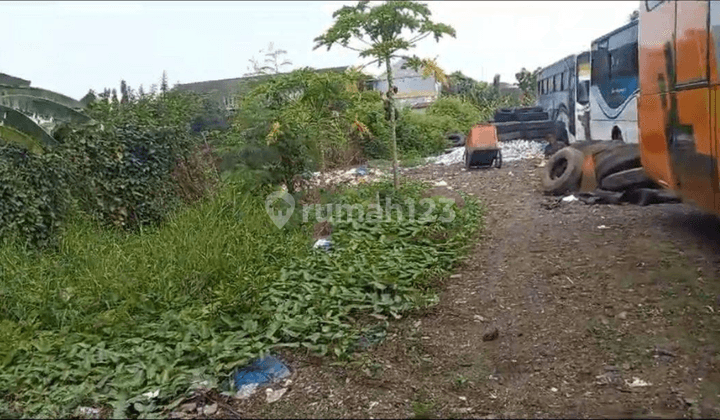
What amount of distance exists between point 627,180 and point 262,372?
265 inches

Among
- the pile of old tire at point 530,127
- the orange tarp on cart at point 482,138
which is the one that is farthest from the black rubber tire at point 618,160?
the pile of old tire at point 530,127

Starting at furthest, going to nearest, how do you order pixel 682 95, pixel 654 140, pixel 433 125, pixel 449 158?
pixel 433 125 → pixel 449 158 → pixel 654 140 → pixel 682 95

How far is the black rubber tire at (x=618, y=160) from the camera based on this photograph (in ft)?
30.4

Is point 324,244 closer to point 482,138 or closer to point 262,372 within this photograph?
point 262,372

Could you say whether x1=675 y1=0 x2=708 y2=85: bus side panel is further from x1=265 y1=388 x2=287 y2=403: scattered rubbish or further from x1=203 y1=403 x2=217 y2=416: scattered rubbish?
x1=203 y1=403 x2=217 y2=416: scattered rubbish

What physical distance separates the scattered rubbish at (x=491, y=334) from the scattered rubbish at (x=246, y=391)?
5.33 feet

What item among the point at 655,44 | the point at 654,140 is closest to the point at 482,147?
the point at 654,140

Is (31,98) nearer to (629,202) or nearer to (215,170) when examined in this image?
(215,170)

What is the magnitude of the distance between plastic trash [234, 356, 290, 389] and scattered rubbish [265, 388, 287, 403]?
0.37 ft

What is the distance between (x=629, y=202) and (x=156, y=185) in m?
6.43

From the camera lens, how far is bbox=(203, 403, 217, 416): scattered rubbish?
347 cm

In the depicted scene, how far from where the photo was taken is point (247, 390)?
373cm

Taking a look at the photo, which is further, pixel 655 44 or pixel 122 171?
pixel 122 171

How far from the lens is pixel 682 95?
18.2 ft
